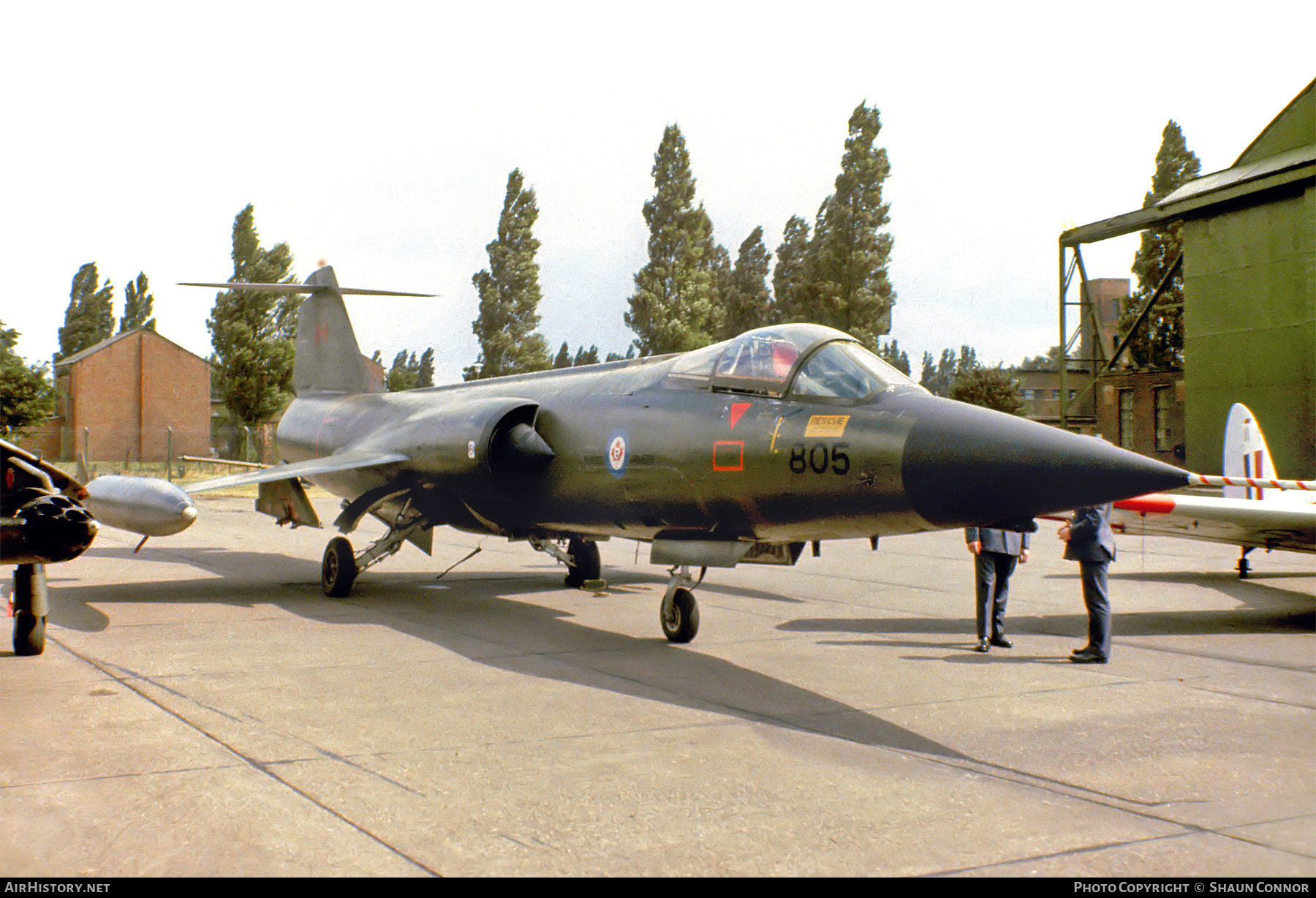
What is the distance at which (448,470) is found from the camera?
1020cm

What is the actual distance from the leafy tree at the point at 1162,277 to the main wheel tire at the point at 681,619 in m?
30.2

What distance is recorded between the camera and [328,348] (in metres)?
15.7

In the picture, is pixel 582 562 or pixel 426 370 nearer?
pixel 582 562

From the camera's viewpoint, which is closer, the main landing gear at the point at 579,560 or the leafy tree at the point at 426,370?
the main landing gear at the point at 579,560

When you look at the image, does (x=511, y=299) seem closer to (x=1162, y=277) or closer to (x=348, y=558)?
(x=1162, y=277)

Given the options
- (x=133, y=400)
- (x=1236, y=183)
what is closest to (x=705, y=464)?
(x=1236, y=183)

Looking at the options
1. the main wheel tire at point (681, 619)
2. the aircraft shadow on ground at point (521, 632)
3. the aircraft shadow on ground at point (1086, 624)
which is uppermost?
the main wheel tire at point (681, 619)

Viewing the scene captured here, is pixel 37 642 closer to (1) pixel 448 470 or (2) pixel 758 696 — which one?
(1) pixel 448 470

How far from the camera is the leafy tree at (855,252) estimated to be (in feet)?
145

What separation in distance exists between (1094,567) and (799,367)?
279cm

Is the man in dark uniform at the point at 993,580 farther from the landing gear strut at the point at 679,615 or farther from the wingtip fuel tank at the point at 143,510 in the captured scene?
the wingtip fuel tank at the point at 143,510

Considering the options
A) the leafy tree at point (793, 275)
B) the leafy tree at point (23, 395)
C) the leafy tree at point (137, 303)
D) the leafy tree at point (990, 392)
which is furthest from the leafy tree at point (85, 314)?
the leafy tree at point (990, 392)

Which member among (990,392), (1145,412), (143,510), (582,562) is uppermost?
(990,392)
